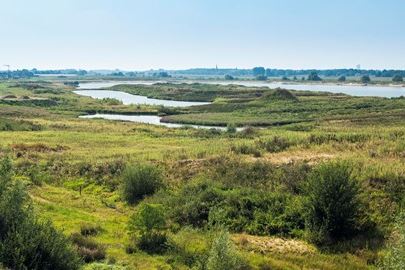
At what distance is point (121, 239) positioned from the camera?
27234mm

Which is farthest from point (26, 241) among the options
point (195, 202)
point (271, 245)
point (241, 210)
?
point (241, 210)

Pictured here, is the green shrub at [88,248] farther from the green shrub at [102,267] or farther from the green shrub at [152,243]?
the green shrub at [152,243]

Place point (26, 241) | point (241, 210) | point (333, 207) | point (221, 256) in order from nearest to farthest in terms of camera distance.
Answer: point (26, 241), point (221, 256), point (333, 207), point (241, 210)

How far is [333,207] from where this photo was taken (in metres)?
28.3

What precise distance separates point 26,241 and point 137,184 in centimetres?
1753

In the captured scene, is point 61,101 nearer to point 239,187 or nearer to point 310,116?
point 310,116

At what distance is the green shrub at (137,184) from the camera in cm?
3569

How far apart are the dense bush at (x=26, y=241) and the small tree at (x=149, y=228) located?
23.0 ft

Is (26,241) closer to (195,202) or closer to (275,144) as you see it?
(195,202)

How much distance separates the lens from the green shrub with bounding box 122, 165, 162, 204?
35.7 metres

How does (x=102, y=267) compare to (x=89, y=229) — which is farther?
(x=89, y=229)

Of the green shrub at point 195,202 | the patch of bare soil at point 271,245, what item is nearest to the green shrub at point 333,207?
the patch of bare soil at point 271,245

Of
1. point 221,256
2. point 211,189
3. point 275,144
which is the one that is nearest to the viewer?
point 221,256

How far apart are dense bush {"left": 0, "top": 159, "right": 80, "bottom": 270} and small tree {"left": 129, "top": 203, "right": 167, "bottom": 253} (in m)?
7.01
